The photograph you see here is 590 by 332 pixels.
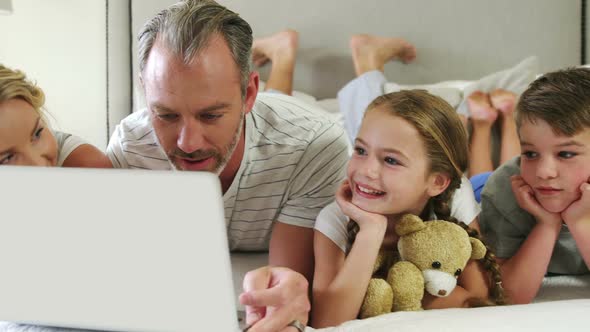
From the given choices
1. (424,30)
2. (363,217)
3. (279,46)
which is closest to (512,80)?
(424,30)

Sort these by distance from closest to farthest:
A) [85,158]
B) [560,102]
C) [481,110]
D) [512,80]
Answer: [560,102] < [85,158] < [481,110] < [512,80]

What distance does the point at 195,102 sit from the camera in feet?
2.96

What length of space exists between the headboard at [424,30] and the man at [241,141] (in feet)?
2.55

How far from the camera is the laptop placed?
42 centimetres

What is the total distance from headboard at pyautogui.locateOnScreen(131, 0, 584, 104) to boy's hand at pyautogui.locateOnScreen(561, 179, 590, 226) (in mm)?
1173

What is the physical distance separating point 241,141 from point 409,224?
402 millimetres

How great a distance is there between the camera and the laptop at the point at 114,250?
42 cm

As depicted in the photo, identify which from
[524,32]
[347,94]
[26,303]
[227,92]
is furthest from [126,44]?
[26,303]

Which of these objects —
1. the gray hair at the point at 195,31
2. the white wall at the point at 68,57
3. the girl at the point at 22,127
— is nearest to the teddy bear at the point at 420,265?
the gray hair at the point at 195,31

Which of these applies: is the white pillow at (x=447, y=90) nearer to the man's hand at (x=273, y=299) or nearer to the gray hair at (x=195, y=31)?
the gray hair at (x=195, y=31)

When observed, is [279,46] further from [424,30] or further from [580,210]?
[580,210]

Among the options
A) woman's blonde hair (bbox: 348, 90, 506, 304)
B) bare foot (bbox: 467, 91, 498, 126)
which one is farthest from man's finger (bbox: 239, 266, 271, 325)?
bare foot (bbox: 467, 91, 498, 126)

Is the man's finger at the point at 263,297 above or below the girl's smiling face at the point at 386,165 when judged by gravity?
below

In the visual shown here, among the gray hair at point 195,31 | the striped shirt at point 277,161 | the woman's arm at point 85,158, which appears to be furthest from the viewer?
the striped shirt at point 277,161
